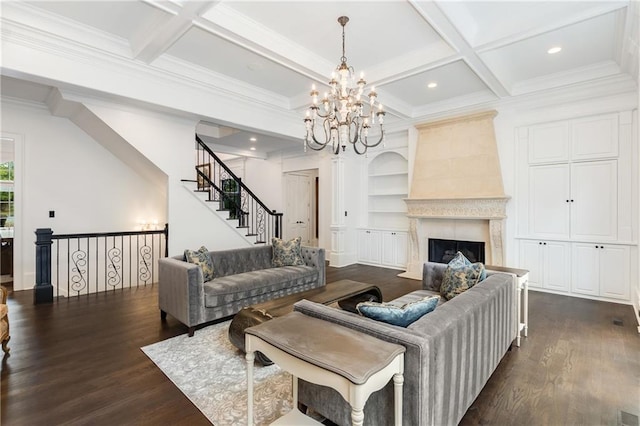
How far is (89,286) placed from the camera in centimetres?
598

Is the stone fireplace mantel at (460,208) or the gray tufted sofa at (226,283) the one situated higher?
the stone fireplace mantel at (460,208)

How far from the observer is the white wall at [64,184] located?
5.23m

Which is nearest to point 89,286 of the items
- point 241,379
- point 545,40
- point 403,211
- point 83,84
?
point 83,84

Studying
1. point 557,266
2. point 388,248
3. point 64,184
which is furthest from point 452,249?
point 64,184

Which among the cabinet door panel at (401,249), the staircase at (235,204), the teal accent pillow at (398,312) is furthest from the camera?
the cabinet door panel at (401,249)

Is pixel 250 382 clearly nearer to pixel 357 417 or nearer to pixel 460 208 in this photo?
pixel 357 417

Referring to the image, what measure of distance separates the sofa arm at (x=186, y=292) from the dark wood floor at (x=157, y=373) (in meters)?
0.26

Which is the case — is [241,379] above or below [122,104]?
below

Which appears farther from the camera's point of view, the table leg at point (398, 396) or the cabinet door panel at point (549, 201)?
the cabinet door panel at point (549, 201)

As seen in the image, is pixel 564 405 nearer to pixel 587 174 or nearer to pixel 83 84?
pixel 587 174

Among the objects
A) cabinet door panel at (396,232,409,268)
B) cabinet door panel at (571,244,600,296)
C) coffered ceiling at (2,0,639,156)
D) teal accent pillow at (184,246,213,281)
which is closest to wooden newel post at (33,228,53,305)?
teal accent pillow at (184,246,213,281)

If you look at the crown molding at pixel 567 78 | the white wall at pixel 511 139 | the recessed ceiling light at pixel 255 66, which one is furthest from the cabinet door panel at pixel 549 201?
the recessed ceiling light at pixel 255 66

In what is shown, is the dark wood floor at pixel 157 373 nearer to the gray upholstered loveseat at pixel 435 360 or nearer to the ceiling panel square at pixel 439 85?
the gray upholstered loveseat at pixel 435 360

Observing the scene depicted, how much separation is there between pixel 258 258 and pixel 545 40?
15.7 feet
